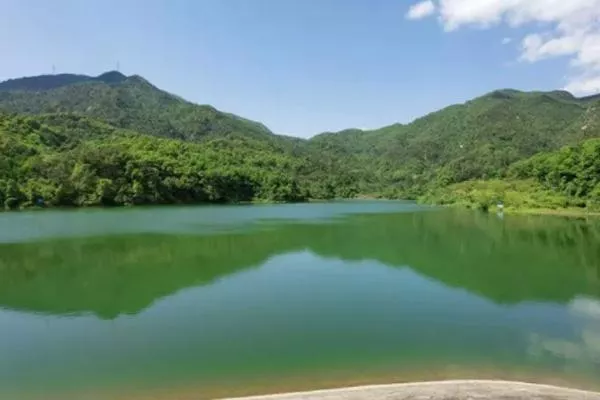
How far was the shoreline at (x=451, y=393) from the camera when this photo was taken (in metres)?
6.80

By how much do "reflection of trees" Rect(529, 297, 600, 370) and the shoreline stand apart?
3.39 meters

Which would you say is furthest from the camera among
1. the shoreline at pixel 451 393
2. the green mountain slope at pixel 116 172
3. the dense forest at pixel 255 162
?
the dense forest at pixel 255 162

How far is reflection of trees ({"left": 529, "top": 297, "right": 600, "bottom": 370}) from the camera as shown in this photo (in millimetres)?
10367

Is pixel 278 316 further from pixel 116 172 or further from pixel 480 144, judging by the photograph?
pixel 480 144

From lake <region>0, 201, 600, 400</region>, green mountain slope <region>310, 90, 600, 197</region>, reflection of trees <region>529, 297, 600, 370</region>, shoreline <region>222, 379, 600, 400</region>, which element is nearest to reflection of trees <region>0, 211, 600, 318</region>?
lake <region>0, 201, 600, 400</region>

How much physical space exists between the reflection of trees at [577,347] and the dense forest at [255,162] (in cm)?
4941

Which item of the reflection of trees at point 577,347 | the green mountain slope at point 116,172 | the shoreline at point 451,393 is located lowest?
the reflection of trees at point 577,347

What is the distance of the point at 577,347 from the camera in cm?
1146

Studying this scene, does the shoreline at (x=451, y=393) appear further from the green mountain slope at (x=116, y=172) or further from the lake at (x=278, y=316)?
the green mountain slope at (x=116, y=172)

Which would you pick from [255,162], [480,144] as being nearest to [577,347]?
[255,162]

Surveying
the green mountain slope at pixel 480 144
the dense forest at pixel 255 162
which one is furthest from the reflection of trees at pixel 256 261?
the green mountain slope at pixel 480 144

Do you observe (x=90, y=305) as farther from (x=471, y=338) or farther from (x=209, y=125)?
(x=209, y=125)

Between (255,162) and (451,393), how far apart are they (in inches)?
4415

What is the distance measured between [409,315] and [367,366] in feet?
15.2
